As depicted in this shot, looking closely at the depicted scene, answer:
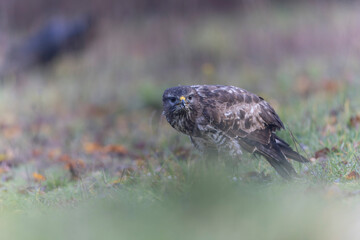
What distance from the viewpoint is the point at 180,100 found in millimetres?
4457

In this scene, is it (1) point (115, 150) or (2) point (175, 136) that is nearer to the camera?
(2) point (175, 136)

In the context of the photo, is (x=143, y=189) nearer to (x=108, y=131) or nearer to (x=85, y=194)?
(x=85, y=194)

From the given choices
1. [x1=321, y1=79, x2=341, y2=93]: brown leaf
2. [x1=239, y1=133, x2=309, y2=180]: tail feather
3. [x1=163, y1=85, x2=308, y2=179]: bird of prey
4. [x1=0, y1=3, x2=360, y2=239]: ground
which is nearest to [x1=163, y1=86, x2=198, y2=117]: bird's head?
[x1=163, y1=85, x2=308, y2=179]: bird of prey

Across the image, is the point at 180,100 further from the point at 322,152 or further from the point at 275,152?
the point at 322,152

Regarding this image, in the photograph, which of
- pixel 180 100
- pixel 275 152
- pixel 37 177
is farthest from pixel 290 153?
pixel 37 177

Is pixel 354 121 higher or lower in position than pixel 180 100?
lower

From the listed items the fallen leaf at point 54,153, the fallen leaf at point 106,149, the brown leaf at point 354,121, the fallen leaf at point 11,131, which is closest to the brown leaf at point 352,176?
the brown leaf at point 354,121

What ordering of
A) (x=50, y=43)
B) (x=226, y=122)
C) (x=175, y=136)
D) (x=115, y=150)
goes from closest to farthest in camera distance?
(x=226, y=122)
(x=175, y=136)
(x=115, y=150)
(x=50, y=43)

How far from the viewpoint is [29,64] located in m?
10.9

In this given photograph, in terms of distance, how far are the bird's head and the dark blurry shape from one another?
22.5 feet

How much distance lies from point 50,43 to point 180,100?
23.4 ft

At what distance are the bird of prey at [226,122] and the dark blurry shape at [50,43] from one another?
6852mm

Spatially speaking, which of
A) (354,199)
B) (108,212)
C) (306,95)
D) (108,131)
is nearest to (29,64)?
(108,131)

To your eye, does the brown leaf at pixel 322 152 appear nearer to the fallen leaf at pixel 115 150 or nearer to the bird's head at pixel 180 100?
the bird's head at pixel 180 100
